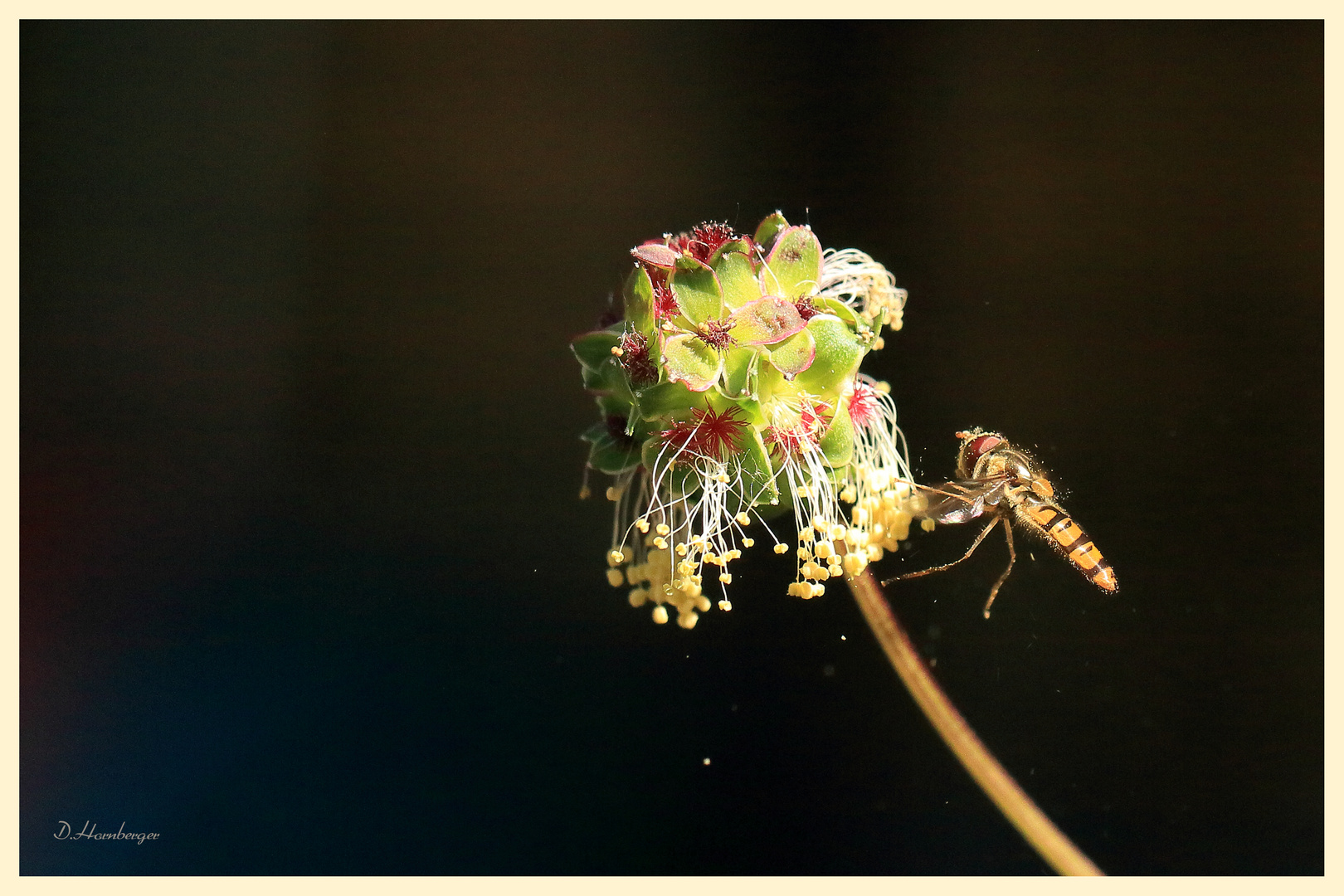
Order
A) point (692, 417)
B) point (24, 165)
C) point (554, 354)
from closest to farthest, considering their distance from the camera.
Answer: point (692, 417), point (24, 165), point (554, 354)

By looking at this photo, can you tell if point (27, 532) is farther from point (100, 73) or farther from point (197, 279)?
point (100, 73)

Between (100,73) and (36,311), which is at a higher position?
(100,73)

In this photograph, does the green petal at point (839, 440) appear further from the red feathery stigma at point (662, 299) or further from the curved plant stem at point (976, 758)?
the curved plant stem at point (976, 758)

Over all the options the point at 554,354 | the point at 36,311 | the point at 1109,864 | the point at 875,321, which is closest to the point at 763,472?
the point at 875,321
